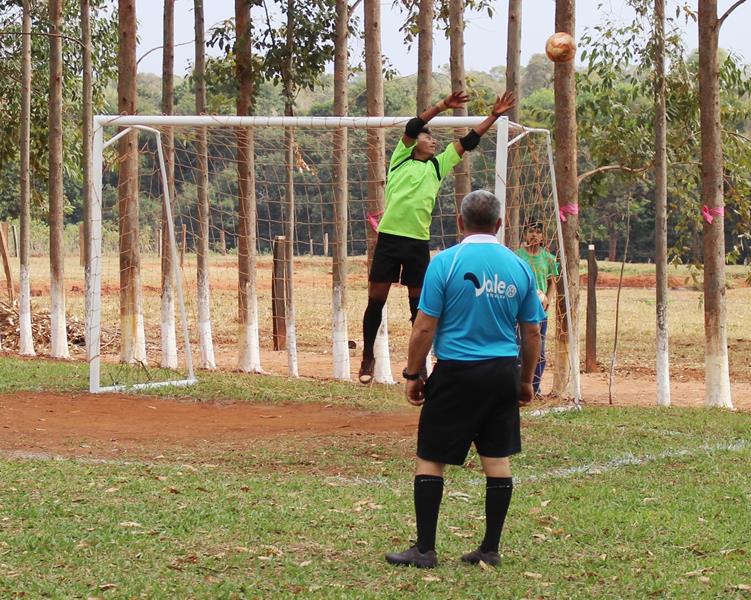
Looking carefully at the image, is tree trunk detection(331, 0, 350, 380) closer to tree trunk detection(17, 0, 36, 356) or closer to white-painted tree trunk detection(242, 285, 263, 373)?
white-painted tree trunk detection(242, 285, 263, 373)

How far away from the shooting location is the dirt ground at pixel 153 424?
1017 cm

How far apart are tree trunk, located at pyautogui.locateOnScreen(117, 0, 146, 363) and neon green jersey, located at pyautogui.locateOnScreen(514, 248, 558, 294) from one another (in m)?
5.75

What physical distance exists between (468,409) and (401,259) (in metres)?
3.53

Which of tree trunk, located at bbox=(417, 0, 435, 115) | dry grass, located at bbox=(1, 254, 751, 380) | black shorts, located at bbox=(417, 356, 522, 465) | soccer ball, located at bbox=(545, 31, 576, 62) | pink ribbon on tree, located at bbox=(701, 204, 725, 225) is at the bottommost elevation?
dry grass, located at bbox=(1, 254, 751, 380)

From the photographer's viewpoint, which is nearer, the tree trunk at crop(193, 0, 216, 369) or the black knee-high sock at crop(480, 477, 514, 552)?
the black knee-high sock at crop(480, 477, 514, 552)

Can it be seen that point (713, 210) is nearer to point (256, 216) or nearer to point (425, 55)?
point (425, 55)

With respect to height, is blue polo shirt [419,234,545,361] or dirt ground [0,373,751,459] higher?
blue polo shirt [419,234,545,361]

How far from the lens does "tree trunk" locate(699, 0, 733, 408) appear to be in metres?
14.8

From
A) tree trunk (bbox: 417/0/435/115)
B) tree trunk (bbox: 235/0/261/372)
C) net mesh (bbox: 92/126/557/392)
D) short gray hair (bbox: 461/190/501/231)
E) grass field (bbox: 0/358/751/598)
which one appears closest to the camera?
grass field (bbox: 0/358/751/598)

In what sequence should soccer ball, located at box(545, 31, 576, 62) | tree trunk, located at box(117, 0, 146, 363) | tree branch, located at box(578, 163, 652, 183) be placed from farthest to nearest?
tree branch, located at box(578, 163, 652, 183) < tree trunk, located at box(117, 0, 146, 363) < soccer ball, located at box(545, 31, 576, 62)

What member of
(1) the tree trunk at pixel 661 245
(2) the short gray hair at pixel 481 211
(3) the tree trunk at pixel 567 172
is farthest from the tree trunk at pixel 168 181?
(2) the short gray hair at pixel 481 211

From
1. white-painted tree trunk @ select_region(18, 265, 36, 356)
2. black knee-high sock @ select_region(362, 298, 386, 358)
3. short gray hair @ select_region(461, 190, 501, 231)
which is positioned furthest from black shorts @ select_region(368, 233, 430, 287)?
white-painted tree trunk @ select_region(18, 265, 36, 356)

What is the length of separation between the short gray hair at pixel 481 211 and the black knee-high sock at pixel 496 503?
1.28 m

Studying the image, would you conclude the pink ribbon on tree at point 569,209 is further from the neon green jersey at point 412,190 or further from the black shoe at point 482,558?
A: the black shoe at point 482,558
